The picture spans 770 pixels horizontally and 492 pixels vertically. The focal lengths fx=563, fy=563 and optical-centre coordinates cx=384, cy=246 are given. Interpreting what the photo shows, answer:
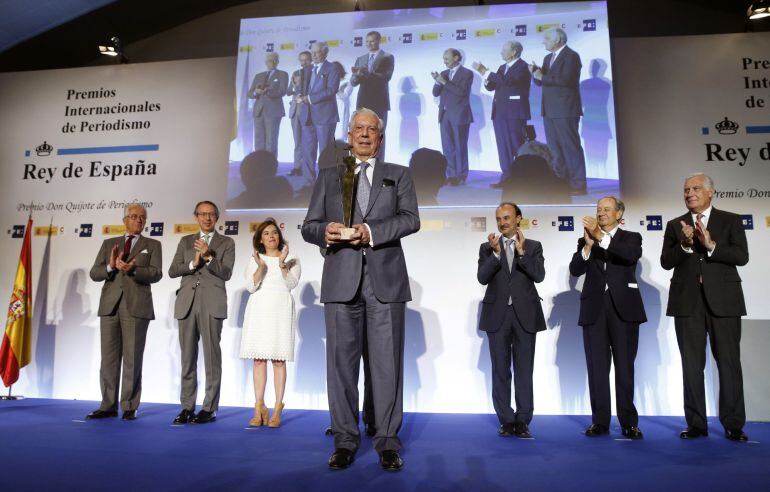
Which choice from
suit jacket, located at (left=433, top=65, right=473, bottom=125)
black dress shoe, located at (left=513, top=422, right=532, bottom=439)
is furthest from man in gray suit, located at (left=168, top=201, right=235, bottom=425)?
suit jacket, located at (left=433, top=65, right=473, bottom=125)

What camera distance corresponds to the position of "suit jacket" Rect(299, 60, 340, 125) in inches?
239

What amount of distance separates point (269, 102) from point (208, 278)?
246cm

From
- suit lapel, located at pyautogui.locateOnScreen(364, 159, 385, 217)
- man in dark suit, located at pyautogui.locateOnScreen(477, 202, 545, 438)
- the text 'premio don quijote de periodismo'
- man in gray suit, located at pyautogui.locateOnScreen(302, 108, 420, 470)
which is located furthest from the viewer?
the text 'premio don quijote de periodismo'

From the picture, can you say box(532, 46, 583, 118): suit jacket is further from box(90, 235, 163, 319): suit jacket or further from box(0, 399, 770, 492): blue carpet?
box(90, 235, 163, 319): suit jacket

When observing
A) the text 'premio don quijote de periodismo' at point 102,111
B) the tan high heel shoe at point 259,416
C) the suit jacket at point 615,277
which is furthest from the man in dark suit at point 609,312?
the text 'premio don quijote de periodismo' at point 102,111

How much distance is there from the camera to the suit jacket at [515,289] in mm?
4059

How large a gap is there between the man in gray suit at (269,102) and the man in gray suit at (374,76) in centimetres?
82

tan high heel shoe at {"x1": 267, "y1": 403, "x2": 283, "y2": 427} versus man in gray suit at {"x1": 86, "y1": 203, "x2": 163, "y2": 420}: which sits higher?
man in gray suit at {"x1": 86, "y1": 203, "x2": 163, "y2": 420}

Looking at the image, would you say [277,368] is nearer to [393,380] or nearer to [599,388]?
[393,380]

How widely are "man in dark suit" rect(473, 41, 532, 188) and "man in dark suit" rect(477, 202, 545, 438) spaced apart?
1706 mm

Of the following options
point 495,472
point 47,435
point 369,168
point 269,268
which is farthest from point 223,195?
point 495,472

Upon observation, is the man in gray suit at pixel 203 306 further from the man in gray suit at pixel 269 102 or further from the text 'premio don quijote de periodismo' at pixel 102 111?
the text 'premio don quijote de periodismo' at pixel 102 111

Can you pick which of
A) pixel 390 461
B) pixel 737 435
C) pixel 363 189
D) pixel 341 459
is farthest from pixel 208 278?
pixel 737 435

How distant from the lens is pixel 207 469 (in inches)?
104
